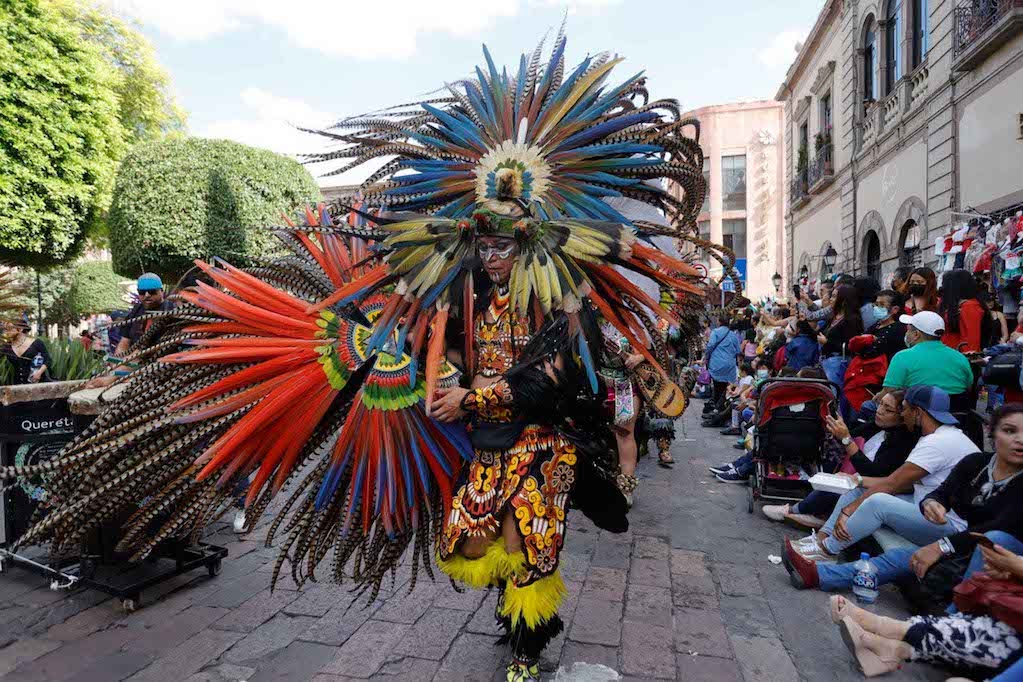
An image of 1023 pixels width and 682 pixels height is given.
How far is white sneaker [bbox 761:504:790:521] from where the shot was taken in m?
4.93

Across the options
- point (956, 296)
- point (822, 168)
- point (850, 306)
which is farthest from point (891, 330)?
point (822, 168)

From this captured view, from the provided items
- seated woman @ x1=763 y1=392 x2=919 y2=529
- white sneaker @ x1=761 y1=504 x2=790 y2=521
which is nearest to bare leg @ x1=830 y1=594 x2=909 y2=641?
seated woman @ x1=763 y1=392 x2=919 y2=529

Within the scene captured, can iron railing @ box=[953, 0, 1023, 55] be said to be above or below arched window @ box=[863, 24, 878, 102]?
below

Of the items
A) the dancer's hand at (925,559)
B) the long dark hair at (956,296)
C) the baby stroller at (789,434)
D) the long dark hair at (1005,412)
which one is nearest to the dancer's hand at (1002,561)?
the dancer's hand at (925,559)

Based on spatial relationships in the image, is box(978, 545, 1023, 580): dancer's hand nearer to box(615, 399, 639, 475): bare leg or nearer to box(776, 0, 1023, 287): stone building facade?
box(615, 399, 639, 475): bare leg

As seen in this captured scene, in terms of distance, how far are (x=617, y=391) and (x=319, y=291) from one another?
2.93 m

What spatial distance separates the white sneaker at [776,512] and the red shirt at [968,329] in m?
2.18

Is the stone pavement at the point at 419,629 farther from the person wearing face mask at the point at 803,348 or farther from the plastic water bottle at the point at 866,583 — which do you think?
the person wearing face mask at the point at 803,348

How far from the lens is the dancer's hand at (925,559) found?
316 cm

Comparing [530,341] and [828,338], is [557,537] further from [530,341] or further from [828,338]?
[828,338]

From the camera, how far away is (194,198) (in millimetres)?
10281

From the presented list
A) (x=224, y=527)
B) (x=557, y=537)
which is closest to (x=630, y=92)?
(x=557, y=537)

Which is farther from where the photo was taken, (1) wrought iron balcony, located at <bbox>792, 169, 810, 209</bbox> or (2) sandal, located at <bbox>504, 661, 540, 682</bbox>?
(1) wrought iron balcony, located at <bbox>792, 169, 810, 209</bbox>

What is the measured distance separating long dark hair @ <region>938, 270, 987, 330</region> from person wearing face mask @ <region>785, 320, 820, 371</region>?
128 cm
